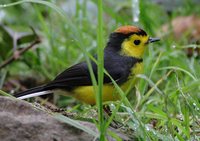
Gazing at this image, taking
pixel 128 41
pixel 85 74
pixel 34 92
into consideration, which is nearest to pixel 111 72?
pixel 85 74

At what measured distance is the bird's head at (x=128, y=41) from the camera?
4309 millimetres

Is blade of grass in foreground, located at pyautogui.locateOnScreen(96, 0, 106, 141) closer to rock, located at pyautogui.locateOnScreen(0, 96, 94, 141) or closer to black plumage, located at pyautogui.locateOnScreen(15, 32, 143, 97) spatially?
rock, located at pyautogui.locateOnScreen(0, 96, 94, 141)

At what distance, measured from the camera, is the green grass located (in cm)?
294

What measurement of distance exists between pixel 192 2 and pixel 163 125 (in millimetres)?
4055

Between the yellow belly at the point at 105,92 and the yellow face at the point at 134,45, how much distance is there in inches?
7.2

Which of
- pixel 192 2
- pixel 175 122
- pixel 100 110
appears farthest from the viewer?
pixel 192 2

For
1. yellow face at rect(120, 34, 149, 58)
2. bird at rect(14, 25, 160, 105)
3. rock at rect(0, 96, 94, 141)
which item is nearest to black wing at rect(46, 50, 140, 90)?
bird at rect(14, 25, 160, 105)

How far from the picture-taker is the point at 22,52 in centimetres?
554

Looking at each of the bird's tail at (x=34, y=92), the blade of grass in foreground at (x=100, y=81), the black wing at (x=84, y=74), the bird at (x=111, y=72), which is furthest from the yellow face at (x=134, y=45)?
the blade of grass in foreground at (x=100, y=81)

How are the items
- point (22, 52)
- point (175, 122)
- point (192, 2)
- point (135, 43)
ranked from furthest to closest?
point (192, 2) < point (22, 52) < point (135, 43) < point (175, 122)

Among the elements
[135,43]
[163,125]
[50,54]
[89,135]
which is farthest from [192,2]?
[89,135]

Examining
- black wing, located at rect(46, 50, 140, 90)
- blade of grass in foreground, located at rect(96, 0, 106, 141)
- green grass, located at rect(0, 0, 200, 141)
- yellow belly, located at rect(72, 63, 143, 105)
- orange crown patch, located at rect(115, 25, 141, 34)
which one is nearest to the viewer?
blade of grass in foreground, located at rect(96, 0, 106, 141)

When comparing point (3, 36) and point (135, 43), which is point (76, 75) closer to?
point (135, 43)

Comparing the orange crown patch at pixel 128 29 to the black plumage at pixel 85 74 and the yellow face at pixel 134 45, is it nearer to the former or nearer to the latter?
the yellow face at pixel 134 45
